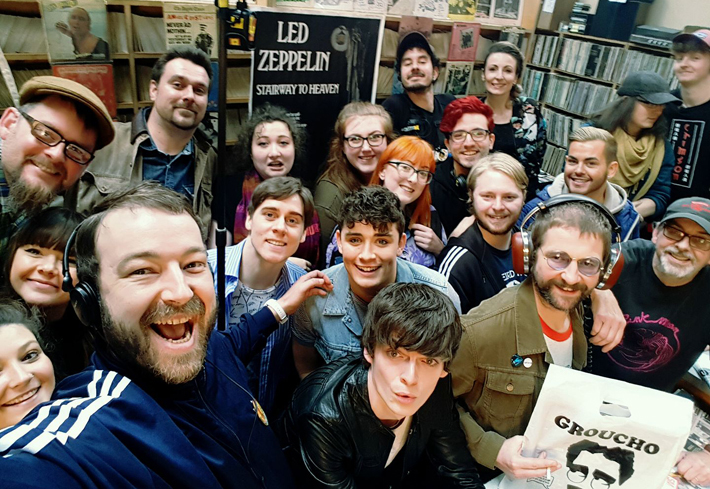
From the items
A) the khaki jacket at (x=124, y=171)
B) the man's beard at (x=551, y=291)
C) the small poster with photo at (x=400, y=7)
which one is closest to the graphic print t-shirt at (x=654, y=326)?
the man's beard at (x=551, y=291)

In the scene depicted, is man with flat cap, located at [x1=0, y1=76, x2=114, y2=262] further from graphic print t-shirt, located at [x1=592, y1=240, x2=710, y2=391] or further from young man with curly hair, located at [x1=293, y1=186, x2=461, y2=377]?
graphic print t-shirt, located at [x1=592, y1=240, x2=710, y2=391]

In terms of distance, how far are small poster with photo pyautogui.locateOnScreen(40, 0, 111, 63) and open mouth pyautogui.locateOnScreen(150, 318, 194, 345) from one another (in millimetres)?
1874

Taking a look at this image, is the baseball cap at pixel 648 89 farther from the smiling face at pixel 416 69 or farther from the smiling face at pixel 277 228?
the smiling face at pixel 277 228

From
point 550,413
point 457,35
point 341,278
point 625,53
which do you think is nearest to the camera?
point 550,413

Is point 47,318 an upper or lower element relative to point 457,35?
lower

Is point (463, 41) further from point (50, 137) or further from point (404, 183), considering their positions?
point (50, 137)

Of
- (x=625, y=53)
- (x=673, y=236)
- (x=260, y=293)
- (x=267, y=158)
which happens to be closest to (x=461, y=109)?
(x=267, y=158)

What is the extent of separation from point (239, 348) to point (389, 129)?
1.58 metres

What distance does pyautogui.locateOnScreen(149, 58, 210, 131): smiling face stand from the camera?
→ 7.63 ft

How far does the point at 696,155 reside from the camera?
11.8ft

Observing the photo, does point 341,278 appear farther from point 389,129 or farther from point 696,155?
point 696,155

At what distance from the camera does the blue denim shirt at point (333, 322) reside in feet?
6.05

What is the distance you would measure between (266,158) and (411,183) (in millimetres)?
758

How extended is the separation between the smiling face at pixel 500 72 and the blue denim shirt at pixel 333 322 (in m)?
1.92
